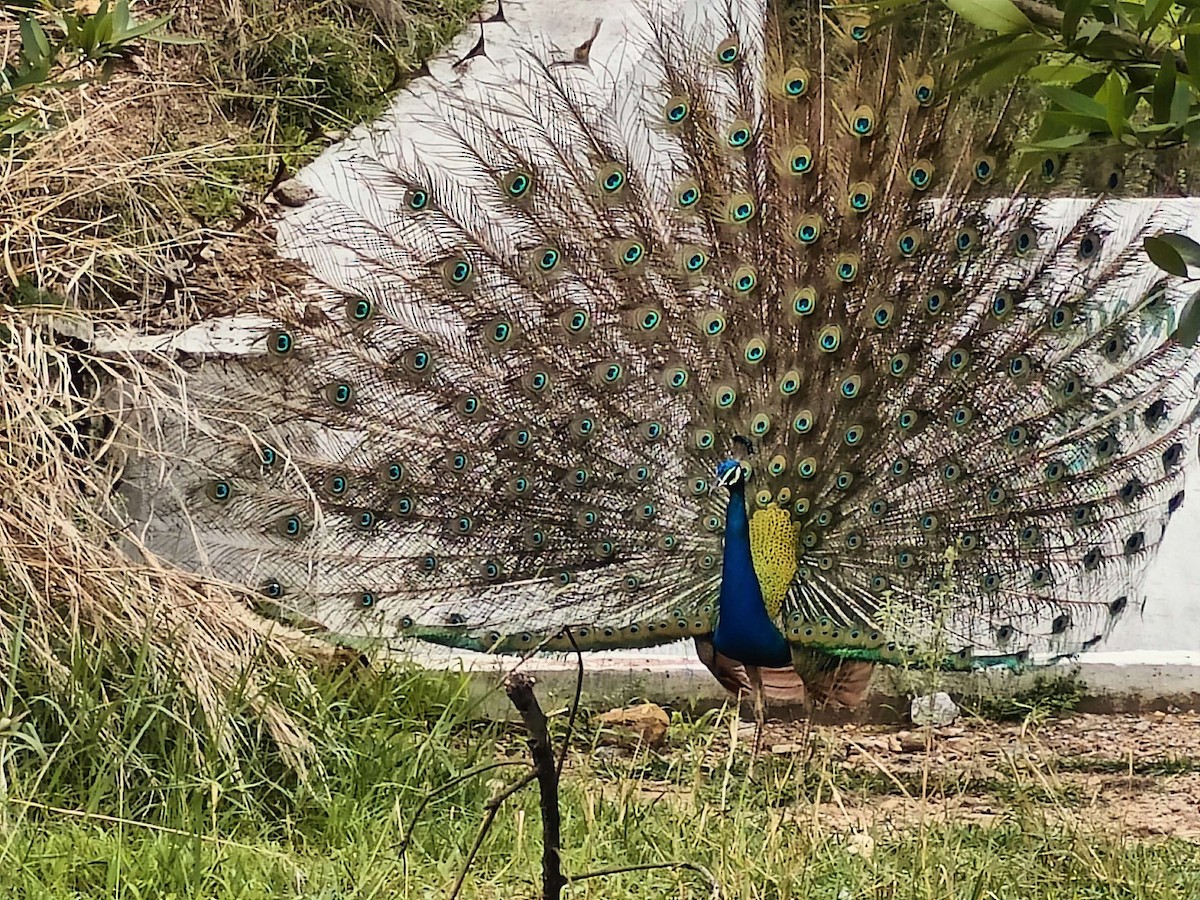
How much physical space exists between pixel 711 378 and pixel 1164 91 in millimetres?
2450

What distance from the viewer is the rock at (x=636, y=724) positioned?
3.43 meters

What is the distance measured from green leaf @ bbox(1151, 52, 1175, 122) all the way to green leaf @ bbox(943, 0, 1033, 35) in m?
0.09

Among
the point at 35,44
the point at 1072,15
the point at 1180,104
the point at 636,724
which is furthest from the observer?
the point at 636,724

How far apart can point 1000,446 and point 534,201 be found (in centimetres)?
134

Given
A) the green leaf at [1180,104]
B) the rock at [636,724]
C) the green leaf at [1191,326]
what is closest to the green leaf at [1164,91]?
the green leaf at [1180,104]

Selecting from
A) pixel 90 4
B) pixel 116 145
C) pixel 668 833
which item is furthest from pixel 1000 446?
pixel 90 4

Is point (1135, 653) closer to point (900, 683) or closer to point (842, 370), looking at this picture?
point (900, 683)

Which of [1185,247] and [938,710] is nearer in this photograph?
[1185,247]

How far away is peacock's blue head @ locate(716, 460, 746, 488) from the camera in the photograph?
3.12 meters

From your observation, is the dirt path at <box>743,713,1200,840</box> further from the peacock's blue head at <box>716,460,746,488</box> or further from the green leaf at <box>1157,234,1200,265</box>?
the green leaf at <box>1157,234,1200,265</box>

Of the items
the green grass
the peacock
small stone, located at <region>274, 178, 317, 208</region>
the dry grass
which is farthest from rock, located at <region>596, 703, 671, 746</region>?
small stone, located at <region>274, 178, 317, 208</region>

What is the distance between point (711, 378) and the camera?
10.9 feet

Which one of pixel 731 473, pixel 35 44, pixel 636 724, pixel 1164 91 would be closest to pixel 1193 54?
pixel 1164 91

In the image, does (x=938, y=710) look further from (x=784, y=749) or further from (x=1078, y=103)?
(x=1078, y=103)
